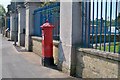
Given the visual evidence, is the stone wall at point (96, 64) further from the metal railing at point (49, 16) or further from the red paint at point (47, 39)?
the metal railing at point (49, 16)

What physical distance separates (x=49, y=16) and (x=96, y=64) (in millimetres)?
6188

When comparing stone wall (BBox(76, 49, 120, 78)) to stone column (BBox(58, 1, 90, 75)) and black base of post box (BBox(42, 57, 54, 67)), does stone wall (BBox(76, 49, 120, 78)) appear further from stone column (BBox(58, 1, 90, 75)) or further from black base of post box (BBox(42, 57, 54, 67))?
black base of post box (BBox(42, 57, 54, 67))

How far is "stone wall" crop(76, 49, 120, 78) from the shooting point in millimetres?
6147

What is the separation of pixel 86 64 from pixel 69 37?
1.25 metres

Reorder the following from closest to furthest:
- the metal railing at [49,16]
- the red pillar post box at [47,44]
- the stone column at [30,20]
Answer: the red pillar post box at [47,44] → the metal railing at [49,16] → the stone column at [30,20]

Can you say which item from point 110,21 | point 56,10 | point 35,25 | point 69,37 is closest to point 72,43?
point 69,37

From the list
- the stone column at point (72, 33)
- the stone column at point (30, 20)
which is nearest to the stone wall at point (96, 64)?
the stone column at point (72, 33)

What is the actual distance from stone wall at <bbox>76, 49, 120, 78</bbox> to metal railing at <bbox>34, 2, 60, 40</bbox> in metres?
3.48

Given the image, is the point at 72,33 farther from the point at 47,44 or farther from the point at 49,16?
the point at 49,16

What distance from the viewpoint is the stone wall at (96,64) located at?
6147mm

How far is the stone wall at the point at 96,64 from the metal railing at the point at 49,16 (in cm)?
348

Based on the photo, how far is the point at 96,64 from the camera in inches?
276

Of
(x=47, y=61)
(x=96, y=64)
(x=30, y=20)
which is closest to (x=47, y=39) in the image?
(x=47, y=61)

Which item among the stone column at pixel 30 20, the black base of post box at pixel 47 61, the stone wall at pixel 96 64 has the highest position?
the stone column at pixel 30 20
